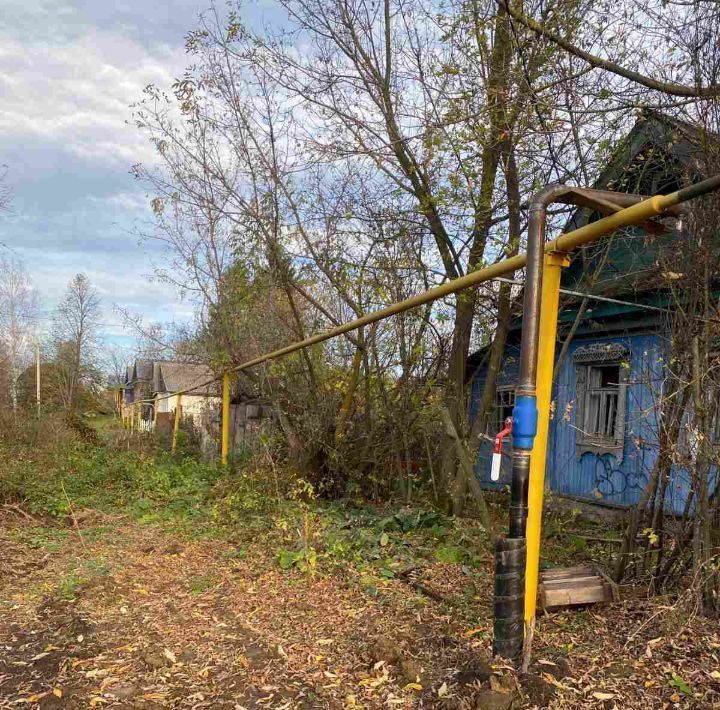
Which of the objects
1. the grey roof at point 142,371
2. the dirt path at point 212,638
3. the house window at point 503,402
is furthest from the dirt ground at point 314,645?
the grey roof at point 142,371

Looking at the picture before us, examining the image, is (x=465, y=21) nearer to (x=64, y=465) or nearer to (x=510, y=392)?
(x=510, y=392)

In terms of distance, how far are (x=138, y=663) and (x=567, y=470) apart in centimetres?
803

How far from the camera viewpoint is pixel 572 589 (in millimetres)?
4062

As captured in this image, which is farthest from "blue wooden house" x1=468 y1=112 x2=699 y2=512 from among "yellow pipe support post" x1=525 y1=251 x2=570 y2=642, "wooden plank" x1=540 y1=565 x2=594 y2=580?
"wooden plank" x1=540 y1=565 x2=594 y2=580

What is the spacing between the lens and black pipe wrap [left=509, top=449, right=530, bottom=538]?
3318 millimetres

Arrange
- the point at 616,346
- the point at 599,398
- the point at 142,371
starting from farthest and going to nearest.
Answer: the point at 142,371
the point at 599,398
the point at 616,346

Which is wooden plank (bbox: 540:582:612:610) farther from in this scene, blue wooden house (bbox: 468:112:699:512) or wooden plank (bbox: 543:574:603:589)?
blue wooden house (bbox: 468:112:699:512)

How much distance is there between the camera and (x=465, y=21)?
647 centimetres

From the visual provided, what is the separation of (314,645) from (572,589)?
1676 millimetres

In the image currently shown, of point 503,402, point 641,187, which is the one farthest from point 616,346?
point 641,187

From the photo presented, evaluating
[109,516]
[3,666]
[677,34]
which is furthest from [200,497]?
[677,34]

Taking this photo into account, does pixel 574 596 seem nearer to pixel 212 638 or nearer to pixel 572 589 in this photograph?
pixel 572 589

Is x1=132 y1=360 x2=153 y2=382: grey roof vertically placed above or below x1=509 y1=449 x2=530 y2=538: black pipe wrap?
above

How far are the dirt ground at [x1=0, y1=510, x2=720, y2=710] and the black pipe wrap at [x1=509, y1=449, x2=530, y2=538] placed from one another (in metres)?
0.72
